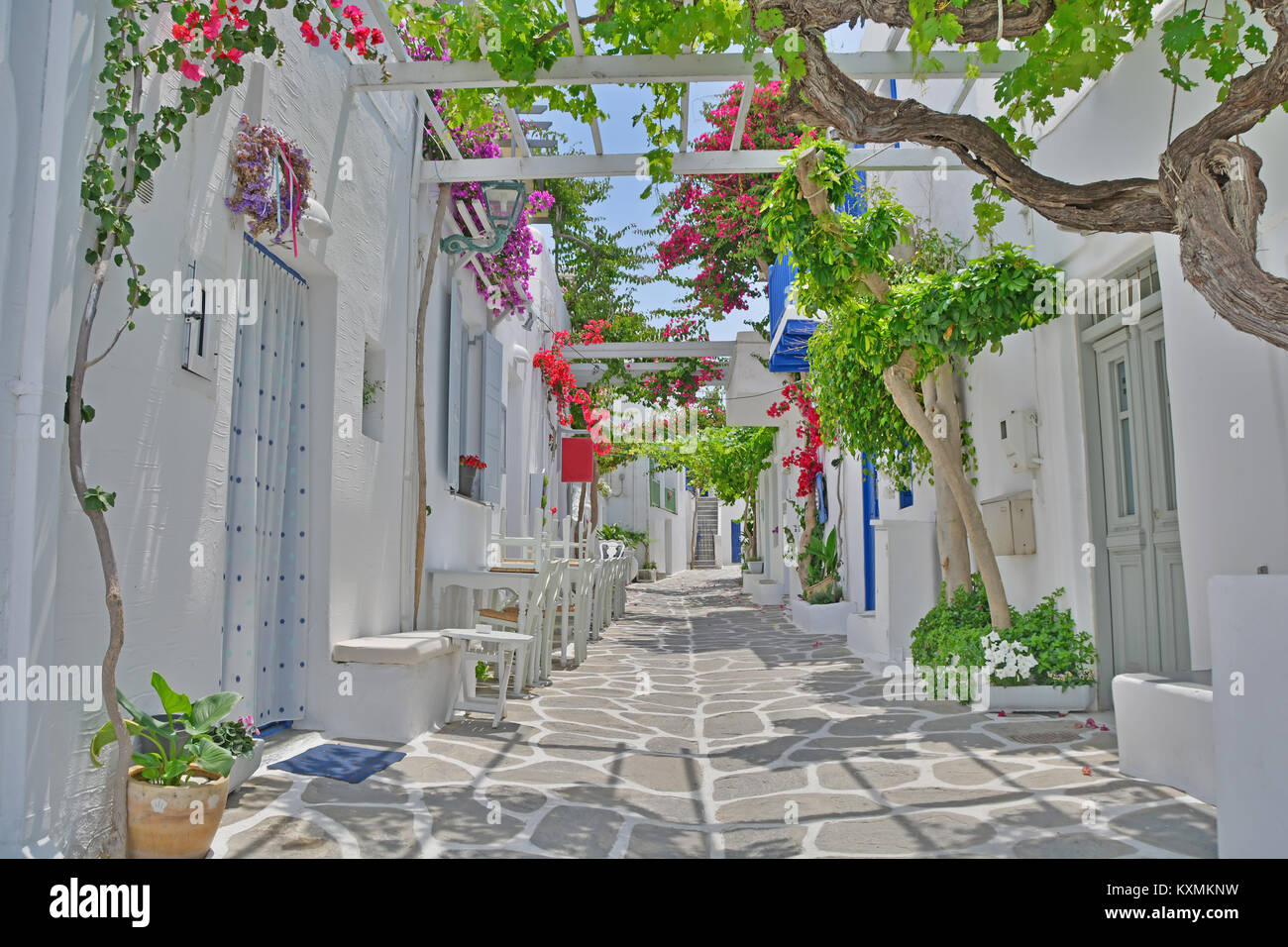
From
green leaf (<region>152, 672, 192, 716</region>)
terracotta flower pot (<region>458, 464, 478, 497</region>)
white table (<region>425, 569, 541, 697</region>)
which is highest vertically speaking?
terracotta flower pot (<region>458, 464, 478, 497</region>)

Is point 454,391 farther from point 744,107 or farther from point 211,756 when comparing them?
point 211,756

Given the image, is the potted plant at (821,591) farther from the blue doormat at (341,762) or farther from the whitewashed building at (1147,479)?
the blue doormat at (341,762)

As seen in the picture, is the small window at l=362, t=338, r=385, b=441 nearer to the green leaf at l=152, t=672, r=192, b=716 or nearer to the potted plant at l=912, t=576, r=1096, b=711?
the green leaf at l=152, t=672, r=192, b=716

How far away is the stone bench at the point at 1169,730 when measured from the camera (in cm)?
347

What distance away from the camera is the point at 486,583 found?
6156mm

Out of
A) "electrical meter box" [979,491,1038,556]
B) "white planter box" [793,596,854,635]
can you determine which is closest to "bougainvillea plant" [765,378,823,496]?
"white planter box" [793,596,854,635]

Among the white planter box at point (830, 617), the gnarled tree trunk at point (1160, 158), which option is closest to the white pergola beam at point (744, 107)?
the gnarled tree trunk at point (1160, 158)

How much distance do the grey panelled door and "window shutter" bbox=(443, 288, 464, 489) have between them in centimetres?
437

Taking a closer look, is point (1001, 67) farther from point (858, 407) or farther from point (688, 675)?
point (688, 675)

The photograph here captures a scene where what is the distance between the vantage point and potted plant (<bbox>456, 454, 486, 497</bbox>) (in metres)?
7.20

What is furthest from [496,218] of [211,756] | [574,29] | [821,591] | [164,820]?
[821,591]

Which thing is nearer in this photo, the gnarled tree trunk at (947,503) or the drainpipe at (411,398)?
the drainpipe at (411,398)

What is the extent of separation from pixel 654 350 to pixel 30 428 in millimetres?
11437

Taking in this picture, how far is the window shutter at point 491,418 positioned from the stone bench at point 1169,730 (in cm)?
527
